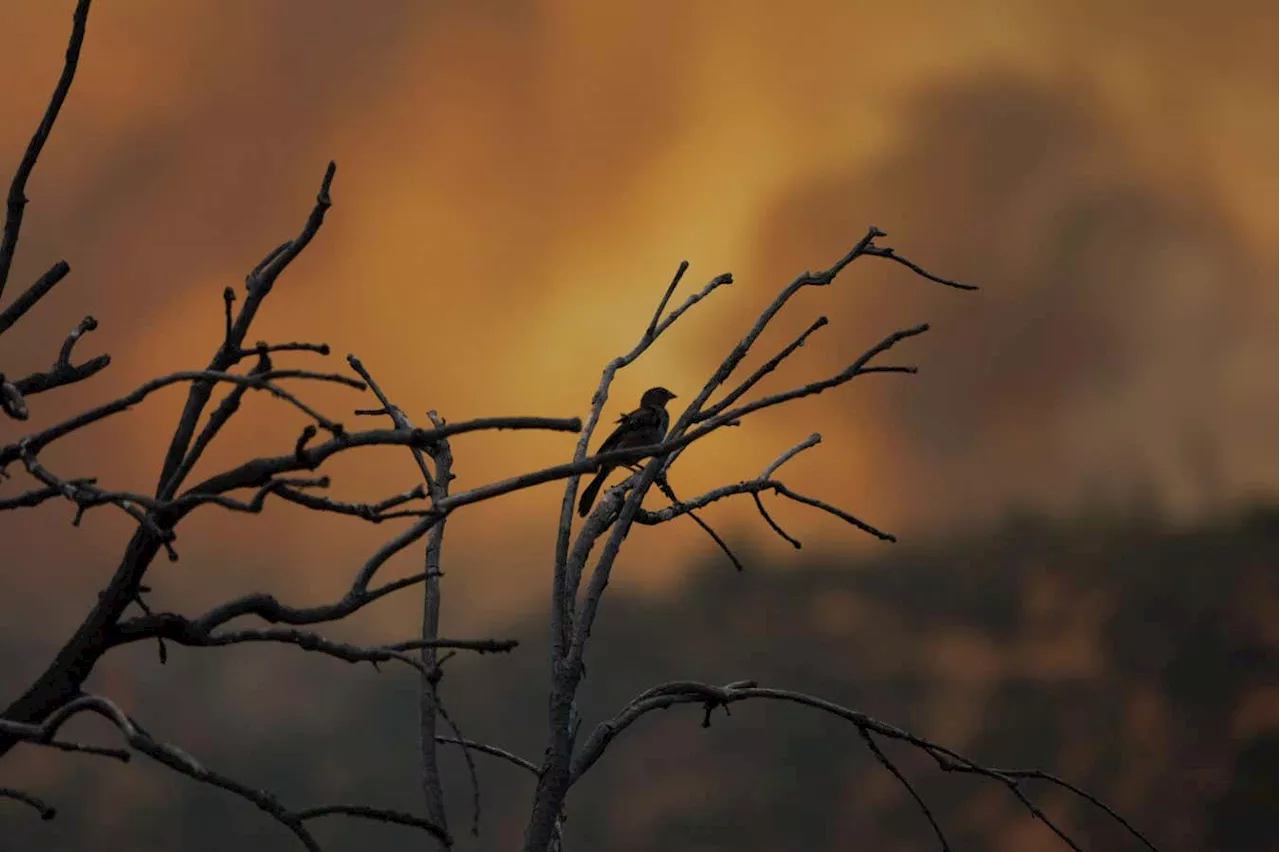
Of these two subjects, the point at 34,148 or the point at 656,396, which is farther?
the point at 656,396

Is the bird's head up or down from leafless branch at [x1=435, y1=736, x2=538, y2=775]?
up

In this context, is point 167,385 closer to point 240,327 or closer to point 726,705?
point 240,327

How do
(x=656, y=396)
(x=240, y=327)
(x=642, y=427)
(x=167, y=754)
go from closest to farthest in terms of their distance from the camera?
(x=167, y=754) → (x=240, y=327) → (x=642, y=427) → (x=656, y=396)

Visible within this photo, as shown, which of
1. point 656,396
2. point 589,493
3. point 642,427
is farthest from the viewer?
point 656,396

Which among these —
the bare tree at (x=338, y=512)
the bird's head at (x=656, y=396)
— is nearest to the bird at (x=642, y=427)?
the bird's head at (x=656, y=396)

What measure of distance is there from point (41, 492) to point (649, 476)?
3385mm

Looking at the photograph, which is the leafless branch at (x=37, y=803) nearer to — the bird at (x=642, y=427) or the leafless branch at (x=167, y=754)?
the leafless branch at (x=167, y=754)

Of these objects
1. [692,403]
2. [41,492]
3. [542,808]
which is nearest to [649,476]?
[692,403]

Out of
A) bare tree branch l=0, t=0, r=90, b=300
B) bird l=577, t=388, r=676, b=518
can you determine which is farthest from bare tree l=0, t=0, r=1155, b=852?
bird l=577, t=388, r=676, b=518

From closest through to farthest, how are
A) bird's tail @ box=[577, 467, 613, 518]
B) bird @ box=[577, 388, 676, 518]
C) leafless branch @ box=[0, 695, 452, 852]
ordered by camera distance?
leafless branch @ box=[0, 695, 452, 852], bird's tail @ box=[577, 467, 613, 518], bird @ box=[577, 388, 676, 518]

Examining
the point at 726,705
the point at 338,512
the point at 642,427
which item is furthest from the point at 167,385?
the point at 642,427

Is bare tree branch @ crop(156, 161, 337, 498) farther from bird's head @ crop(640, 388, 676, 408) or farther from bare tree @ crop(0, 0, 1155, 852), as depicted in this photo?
bird's head @ crop(640, 388, 676, 408)

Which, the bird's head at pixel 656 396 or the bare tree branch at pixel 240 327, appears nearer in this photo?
the bare tree branch at pixel 240 327

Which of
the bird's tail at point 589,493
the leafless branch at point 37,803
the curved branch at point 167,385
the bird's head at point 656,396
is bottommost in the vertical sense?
the leafless branch at point 37,803
